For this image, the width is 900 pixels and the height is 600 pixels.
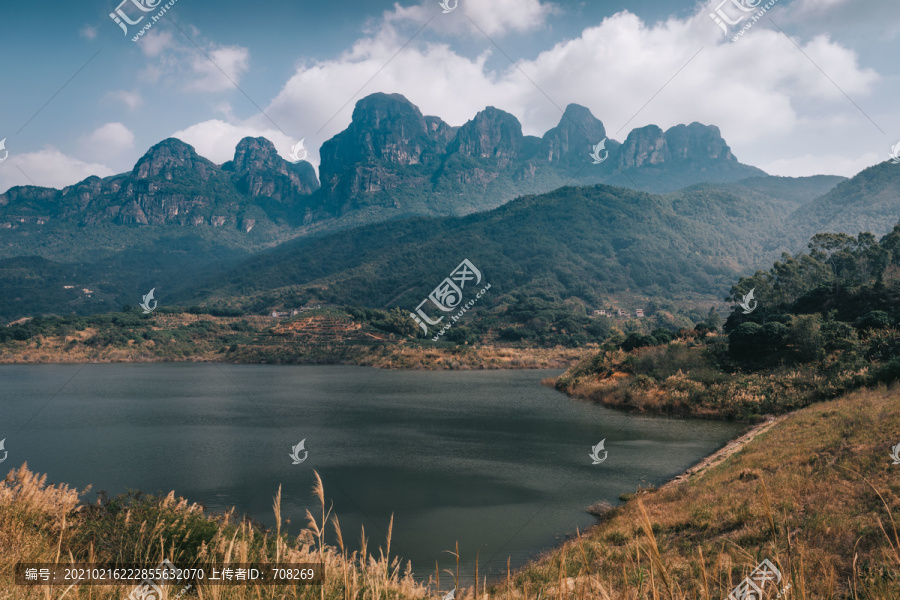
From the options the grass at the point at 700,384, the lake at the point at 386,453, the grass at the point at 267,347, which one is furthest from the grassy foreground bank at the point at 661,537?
the grass at the point at 267,347

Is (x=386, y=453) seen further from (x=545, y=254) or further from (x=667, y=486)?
(x=545, y=254)

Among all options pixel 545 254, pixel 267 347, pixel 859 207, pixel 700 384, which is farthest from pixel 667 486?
pixel 859 207

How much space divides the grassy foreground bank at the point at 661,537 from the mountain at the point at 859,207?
136 metres

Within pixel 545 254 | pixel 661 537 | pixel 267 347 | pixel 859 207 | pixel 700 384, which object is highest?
pixel 859 207

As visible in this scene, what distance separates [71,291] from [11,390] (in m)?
107

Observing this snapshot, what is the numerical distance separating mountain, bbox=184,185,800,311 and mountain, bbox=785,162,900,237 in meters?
11.9

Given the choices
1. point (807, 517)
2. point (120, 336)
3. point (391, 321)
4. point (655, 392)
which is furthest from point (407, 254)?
point (807, 517)

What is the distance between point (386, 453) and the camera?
870 inches

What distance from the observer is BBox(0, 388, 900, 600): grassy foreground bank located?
→ 3.11 metres

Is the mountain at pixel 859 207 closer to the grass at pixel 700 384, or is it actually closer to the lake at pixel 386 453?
the grass at pixel 700 384

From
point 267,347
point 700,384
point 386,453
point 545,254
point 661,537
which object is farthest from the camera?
point 545,254

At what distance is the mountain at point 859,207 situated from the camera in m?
124

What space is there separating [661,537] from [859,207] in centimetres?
16167

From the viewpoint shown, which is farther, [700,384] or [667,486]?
[700,384]
